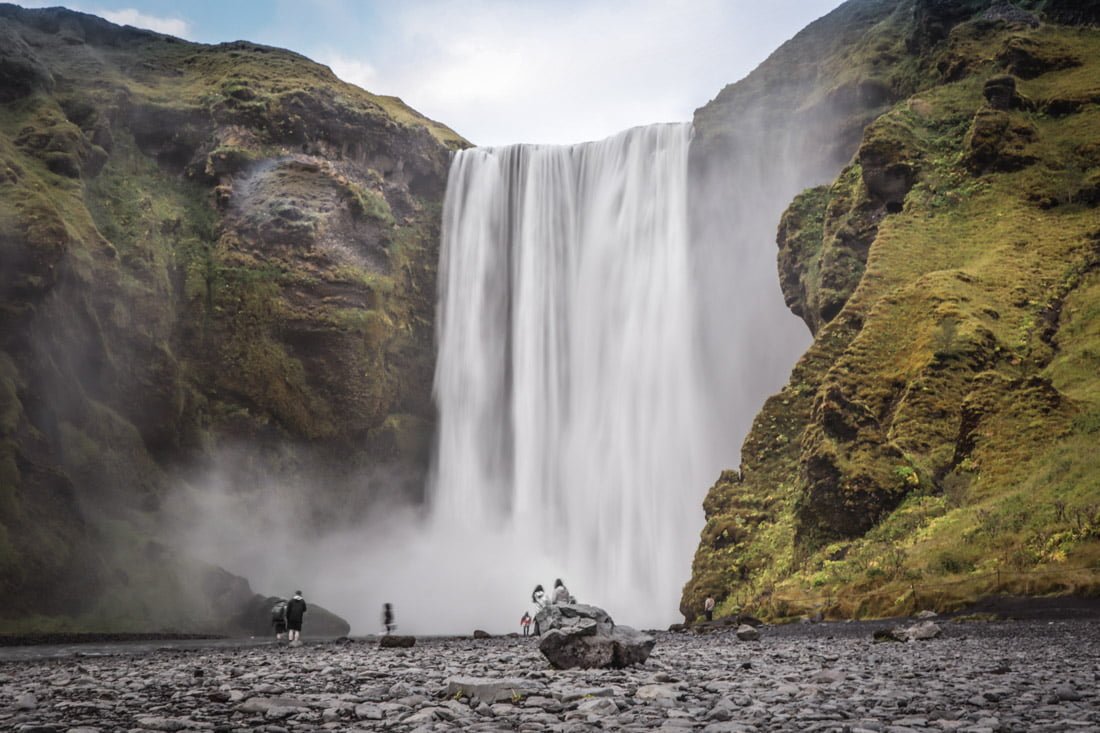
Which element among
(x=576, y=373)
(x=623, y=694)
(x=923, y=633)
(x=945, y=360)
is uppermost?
(x=576, y=373)

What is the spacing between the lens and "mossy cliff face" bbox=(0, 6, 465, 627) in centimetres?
3653

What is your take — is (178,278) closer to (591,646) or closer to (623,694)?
(591,646)

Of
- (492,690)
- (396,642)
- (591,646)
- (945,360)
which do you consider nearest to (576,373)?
(945,360)

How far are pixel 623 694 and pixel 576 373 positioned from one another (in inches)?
1721

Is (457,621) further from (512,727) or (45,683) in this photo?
(512,727)

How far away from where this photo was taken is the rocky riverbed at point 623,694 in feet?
19.2

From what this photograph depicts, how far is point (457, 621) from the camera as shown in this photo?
46.2 m

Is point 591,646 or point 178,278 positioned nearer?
point 591,646

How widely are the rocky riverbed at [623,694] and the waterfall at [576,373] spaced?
99.0 feet

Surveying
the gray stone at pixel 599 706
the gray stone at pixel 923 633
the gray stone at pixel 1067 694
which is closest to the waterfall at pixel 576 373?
the gray stone at pixel 923 633

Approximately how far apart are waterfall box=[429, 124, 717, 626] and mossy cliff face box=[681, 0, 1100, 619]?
9749 mm

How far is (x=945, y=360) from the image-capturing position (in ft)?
88.6

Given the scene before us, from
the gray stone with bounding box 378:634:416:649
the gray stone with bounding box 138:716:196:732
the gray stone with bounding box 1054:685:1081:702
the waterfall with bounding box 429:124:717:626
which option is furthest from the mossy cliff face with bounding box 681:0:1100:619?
the gray stone with bounding box 138:716:196:732

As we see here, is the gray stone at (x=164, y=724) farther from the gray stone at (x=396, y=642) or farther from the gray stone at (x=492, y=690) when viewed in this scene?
the gray stone at (x=396, y=642)
